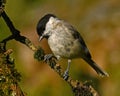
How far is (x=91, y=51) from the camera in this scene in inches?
143

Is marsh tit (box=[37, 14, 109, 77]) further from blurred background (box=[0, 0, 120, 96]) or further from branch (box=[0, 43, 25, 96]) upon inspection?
branch (box=[0, 43, 25, 96])

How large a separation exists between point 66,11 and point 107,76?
118cm

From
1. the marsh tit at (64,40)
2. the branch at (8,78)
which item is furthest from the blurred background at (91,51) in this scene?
the branch at (8,78)

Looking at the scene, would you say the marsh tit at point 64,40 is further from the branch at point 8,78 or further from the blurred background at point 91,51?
the branch at point 8,78

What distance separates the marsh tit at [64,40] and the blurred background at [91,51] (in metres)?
0.08

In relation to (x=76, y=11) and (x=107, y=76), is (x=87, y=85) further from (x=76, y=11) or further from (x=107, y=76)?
(x=76, y=11)

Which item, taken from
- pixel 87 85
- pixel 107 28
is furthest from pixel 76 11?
pixel 87 85

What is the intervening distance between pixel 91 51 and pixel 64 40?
18.7 inches

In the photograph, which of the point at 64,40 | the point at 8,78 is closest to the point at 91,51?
the point at 64,40

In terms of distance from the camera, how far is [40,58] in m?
2.09

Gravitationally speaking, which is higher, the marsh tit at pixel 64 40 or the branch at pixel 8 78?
the marsh tit at pixel 64 40

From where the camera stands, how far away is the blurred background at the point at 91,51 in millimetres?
3326

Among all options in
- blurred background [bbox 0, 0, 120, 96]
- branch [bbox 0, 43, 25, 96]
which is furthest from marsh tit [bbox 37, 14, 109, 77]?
branch [bbox 0, 43, 25, 96]

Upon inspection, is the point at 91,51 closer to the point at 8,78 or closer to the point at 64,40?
the point at 64,40
